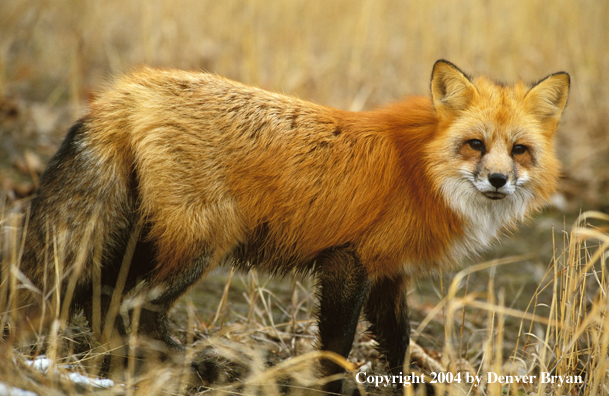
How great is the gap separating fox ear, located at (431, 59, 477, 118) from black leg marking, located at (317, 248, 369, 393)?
1.14m

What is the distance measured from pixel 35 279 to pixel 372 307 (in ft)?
7.35

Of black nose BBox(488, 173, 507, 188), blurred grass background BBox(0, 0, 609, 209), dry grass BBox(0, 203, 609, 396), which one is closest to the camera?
dry grass BBox(0, 203, 609, 396)

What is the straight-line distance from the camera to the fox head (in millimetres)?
3191

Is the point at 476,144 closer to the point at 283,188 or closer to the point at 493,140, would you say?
the point at 493,140

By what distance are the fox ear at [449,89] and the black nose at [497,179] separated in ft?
1.84

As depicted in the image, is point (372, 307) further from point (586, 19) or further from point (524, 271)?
point (586, 19)

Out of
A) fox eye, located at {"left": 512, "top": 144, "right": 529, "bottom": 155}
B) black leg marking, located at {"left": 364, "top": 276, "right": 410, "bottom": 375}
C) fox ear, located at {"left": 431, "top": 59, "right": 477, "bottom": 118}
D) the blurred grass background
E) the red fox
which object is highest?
the blurred grass background

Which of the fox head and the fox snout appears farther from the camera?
the fox head

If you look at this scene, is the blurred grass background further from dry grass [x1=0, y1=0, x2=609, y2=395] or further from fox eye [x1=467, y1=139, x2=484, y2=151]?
fox eye [x1=467, y1=139, x2=484, y2=151]

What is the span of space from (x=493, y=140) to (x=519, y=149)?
0.66ft

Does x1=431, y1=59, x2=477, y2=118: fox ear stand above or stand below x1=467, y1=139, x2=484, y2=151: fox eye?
above

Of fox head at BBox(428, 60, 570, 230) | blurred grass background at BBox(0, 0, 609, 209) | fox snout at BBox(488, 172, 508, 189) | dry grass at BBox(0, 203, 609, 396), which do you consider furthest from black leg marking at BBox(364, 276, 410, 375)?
blurred grass background at BBox(0, 0, 609, 209)

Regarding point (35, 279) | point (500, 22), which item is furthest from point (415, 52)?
point (35, 279)

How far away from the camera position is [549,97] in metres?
3.44
